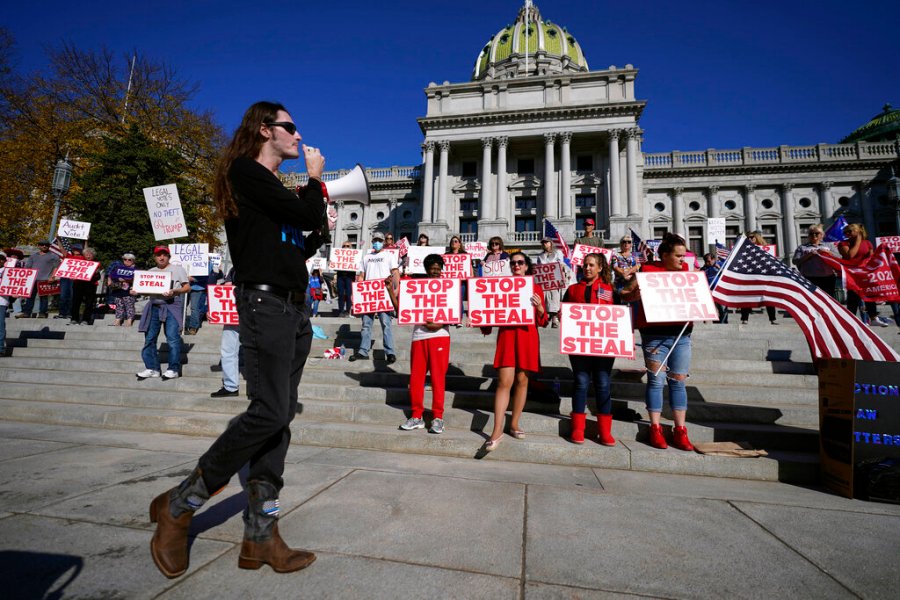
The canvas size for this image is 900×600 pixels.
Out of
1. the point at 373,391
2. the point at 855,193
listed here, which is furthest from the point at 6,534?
the point at 855,193

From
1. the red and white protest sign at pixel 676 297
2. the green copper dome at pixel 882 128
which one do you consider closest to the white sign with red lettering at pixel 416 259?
the red and white protest sign at pixel 676 297

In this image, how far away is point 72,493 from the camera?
2.89 m

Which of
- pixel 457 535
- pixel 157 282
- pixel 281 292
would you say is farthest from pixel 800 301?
pixel 157 282

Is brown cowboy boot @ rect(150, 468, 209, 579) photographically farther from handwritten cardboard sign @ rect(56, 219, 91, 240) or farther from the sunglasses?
handwritten cardboard sign @ rect(56, 219, 91, 240)

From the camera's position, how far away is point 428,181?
4025 centimetres

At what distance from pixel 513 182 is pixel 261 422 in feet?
136

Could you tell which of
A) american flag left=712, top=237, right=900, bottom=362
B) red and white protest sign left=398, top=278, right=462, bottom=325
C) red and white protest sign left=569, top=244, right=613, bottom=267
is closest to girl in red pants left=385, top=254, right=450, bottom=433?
red and white protest sign left=398, top=278, right=462, bottom=325

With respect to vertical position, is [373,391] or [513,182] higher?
[513,182]

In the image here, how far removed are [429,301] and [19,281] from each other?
1022 cm

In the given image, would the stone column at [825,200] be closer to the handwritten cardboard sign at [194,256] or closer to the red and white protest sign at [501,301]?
the red and white protest sign at [501,301]

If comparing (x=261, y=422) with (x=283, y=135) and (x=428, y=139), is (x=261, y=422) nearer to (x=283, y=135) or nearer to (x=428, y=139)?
(x=283, y=135)

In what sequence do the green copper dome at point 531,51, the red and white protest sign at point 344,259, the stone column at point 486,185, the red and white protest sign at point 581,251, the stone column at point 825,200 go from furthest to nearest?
1. the green copper dome at point 531,51
2. the stone column at point 486,185
3. the stone column at point 825,200
4. the red and white protest sign at point 344,259
5. the red and white protest sign at point 581,251

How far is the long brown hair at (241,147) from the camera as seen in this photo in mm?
A: 2191

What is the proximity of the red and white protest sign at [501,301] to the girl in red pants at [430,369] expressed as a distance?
0.48 metres
